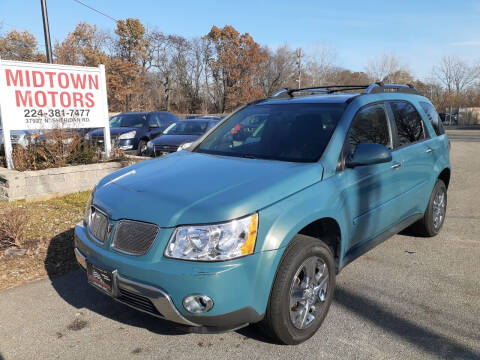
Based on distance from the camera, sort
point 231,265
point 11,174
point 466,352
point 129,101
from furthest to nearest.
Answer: point 129,101
point 11,174
point 466,352
point 231,265

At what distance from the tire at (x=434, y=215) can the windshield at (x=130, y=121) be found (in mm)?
10514

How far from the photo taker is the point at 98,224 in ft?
9.91

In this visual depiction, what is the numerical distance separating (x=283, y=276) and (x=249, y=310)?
32 cm

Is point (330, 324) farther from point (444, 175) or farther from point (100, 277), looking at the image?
point (444, 175)

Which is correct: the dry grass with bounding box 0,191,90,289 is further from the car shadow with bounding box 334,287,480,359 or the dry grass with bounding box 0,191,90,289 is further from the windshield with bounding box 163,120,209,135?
the windshield with bounding box 163,120,209,135

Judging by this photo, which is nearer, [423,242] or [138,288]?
[138,288]

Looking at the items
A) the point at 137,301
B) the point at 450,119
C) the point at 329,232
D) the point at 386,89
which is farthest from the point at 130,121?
the point at 450,119

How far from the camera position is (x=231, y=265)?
2.43m

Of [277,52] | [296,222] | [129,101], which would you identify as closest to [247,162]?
[296,222]

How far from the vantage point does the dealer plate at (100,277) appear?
276cm

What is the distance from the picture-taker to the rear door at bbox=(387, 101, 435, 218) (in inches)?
165

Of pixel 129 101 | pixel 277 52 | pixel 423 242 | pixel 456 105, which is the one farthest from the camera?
pixel 277 52

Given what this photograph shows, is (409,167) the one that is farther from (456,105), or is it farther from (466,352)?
(456,105)

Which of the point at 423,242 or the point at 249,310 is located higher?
the point at 249,310
